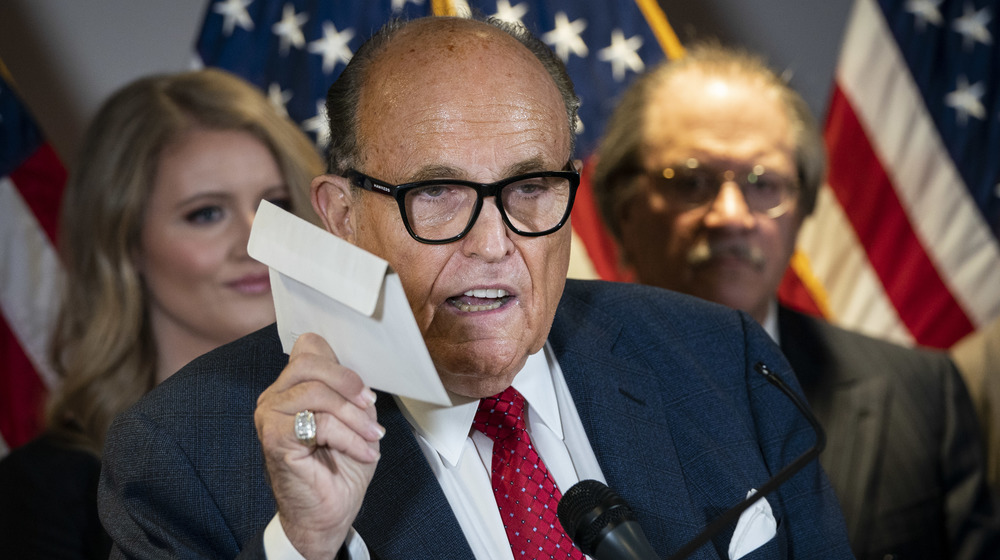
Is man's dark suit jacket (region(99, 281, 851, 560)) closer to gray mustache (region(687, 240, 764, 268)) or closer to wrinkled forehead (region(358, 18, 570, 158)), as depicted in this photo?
wrinkled forehead (region(358, 18, 570, 158))

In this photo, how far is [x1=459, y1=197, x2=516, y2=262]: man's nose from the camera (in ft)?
4.28

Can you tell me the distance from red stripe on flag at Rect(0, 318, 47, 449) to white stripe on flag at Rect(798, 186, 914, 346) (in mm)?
2730

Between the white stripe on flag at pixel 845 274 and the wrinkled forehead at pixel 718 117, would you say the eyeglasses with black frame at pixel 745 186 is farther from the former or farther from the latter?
the white stripe on flag at pixel 845 274

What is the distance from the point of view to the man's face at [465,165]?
131 cm

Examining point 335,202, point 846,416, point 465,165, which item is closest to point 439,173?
point 465,165

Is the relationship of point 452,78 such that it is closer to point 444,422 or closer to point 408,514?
point 444,422

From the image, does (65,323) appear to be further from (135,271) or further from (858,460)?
(858,460)

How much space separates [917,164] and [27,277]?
309 centimetres

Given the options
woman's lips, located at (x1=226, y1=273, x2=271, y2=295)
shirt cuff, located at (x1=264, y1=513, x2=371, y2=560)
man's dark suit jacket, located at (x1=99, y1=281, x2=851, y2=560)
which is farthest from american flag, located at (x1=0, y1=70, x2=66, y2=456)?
shirt cuff, located at (x1=264, y1=513, x2=371, y2=560)

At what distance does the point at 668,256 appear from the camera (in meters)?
2.86

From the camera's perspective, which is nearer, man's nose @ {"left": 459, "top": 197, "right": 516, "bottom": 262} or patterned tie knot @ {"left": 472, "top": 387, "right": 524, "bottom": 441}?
man's nose @ {"left": 459, "top": 197, "right": 516, "bottom": 262}

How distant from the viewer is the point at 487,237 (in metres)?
1.30

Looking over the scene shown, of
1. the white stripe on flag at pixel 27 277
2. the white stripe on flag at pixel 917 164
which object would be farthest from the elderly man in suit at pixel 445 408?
the white stripe on flag at pixel 917 164

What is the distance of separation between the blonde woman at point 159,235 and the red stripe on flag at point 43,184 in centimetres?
29
